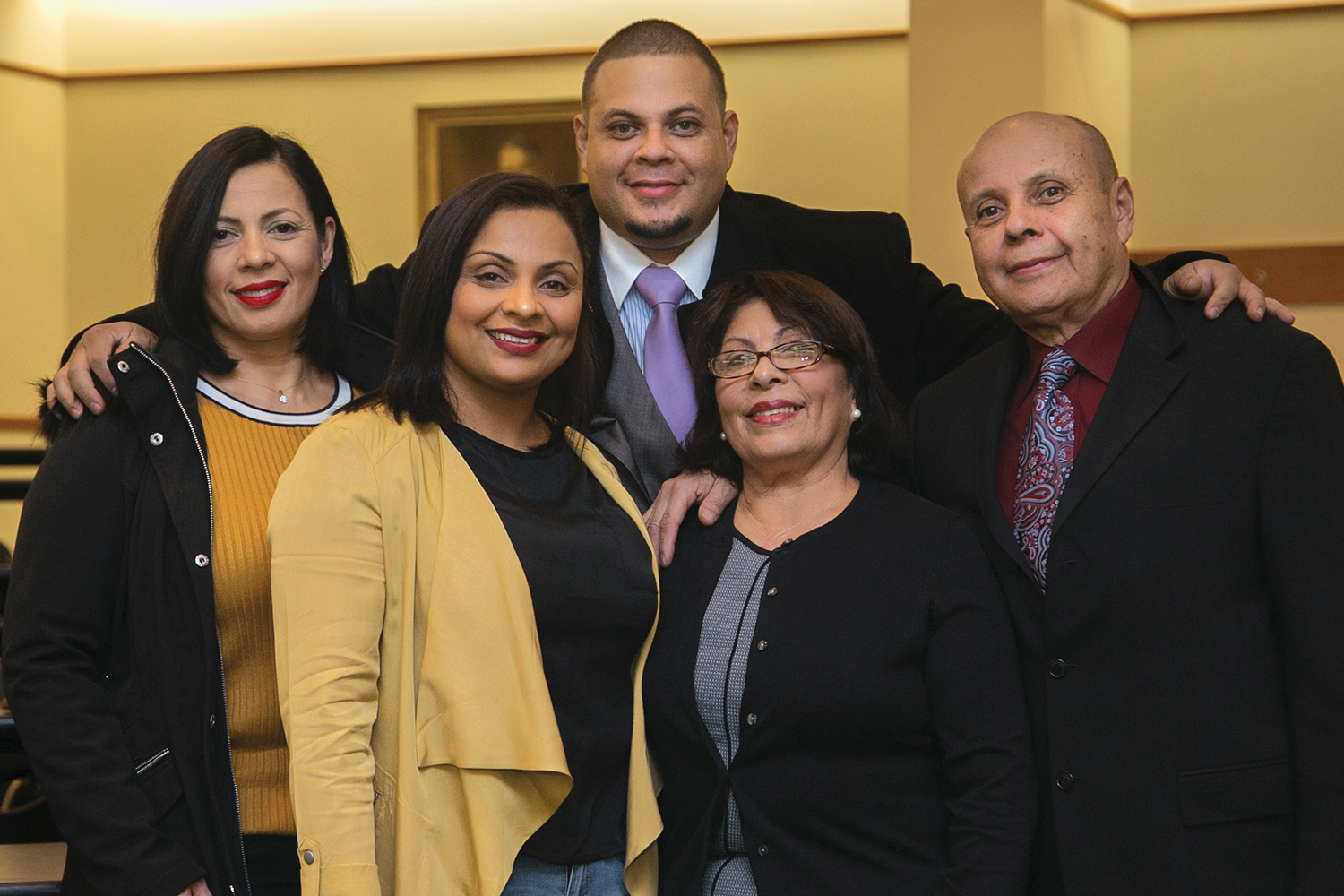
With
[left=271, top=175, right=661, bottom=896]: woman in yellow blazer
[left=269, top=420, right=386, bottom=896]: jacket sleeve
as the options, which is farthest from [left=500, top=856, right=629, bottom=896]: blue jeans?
[left=269, top=420, right=386, bottom=896]: jacket sleeve

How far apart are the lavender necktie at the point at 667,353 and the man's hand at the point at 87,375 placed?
0.96 meters

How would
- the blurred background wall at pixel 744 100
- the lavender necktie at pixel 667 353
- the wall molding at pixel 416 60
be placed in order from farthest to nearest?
the wall molding at pixel 416 60 < the blurred background wall at pixel 744 100 < the lavender necktie at pixel 667 353

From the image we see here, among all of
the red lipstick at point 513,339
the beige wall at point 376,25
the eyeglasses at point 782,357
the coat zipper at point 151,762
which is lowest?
the coat zipper at point 151,762

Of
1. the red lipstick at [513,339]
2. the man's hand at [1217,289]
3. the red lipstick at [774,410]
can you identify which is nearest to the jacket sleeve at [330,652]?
the red lipstick at [513,339]

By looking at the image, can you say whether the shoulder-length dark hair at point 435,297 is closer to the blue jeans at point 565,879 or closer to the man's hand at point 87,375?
the man's hand at point 87,375

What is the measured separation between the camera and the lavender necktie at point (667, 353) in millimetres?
2742

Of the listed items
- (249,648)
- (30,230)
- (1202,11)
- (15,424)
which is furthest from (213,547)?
(30,230)

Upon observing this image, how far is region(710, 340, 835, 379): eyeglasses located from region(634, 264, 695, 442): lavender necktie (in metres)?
0.34

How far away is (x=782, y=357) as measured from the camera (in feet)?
7.56

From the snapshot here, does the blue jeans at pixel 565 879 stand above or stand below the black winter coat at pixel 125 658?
below

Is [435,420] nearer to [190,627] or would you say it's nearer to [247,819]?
[190,627]

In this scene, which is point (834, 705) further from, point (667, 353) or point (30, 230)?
point (30, 230)

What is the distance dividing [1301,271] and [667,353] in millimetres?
3192

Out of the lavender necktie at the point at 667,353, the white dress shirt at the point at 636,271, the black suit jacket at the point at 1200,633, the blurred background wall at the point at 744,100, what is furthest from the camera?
the blurred background wall at the point at 744,100
